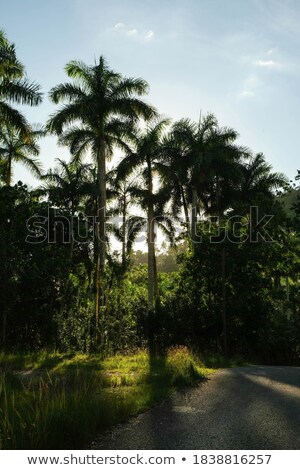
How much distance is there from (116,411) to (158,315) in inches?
817

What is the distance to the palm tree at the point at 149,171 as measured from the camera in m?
36.6

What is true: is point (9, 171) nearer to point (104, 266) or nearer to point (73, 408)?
point (104, 266)

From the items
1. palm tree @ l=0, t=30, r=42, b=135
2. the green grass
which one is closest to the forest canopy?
palm tree @ l=0, t=30, r=42, b=135

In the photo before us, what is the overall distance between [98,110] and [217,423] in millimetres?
27558

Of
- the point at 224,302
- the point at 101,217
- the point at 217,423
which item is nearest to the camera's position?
the point at 217,423

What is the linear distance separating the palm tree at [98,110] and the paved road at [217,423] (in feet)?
71.4

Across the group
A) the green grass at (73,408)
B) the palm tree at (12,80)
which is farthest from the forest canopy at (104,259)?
the green grass at (73,408)

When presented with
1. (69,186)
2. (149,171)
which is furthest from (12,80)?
(149,171)

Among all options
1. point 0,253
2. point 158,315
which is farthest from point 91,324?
point 0,253

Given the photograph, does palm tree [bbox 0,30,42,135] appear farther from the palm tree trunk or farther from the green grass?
the green grass

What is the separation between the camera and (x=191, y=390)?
9.40m

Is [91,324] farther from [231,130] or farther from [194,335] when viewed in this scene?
[231,130]

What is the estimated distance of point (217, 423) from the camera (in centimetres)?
643

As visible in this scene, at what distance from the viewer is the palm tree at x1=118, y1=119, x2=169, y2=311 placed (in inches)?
1439
